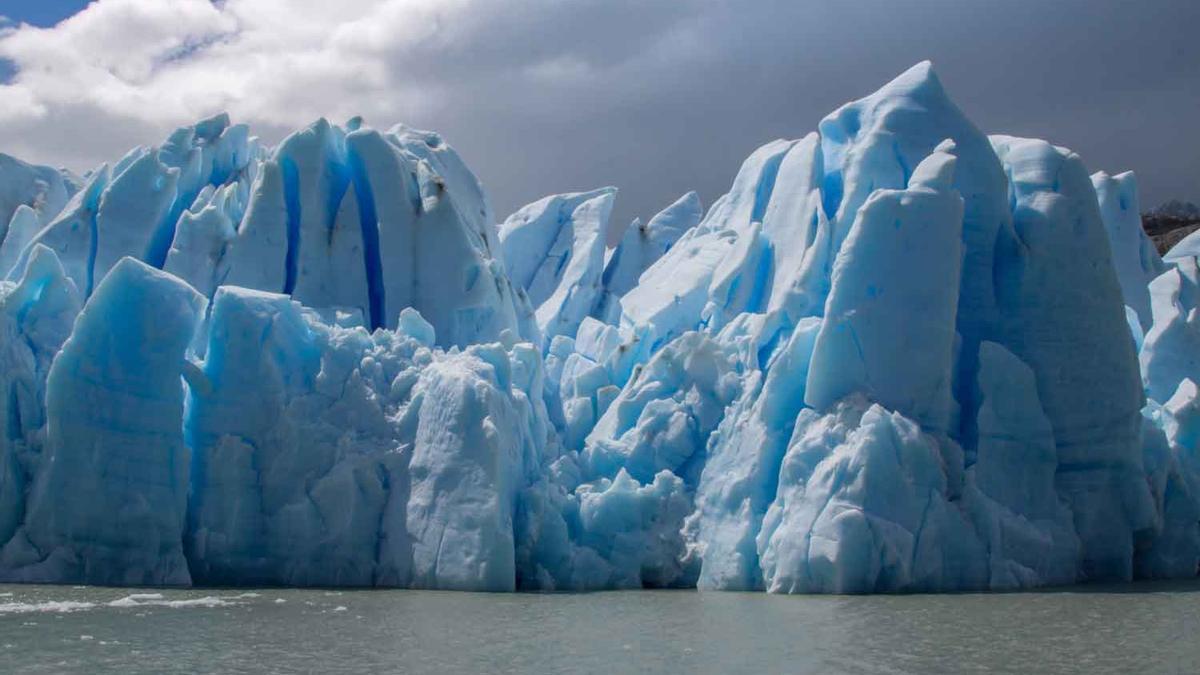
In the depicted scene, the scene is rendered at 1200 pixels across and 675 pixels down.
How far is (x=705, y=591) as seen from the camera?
1376 cm

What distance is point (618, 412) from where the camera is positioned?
52.3 feet

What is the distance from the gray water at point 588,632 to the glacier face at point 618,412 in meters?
0.88

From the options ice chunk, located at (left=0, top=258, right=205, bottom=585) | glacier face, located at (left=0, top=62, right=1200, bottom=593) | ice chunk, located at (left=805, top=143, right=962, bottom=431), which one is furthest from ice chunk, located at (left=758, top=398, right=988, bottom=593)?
ice chunk, located at (left=0, top=258, right=205, bottom=585)

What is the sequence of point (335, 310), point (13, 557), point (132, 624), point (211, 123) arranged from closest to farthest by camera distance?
point (132, 624) < point (13, 557) < point (335, 310) < point (211, 123)

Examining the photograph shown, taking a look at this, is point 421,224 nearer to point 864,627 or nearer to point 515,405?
point 515,405

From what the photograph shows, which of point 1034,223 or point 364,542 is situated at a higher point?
point 1034,223

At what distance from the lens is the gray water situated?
8.24 meters

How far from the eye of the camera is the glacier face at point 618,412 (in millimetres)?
13211

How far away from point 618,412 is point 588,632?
245 inches

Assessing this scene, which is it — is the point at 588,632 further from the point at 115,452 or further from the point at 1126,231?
the point at 1126,231

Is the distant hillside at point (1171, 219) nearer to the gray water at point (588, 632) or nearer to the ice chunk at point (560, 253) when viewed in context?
the ice chunk at point (560, 253)

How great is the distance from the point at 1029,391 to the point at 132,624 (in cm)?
914

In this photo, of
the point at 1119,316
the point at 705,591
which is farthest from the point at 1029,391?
the point at 705,591

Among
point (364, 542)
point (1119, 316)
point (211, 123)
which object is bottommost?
point (364, 542)
